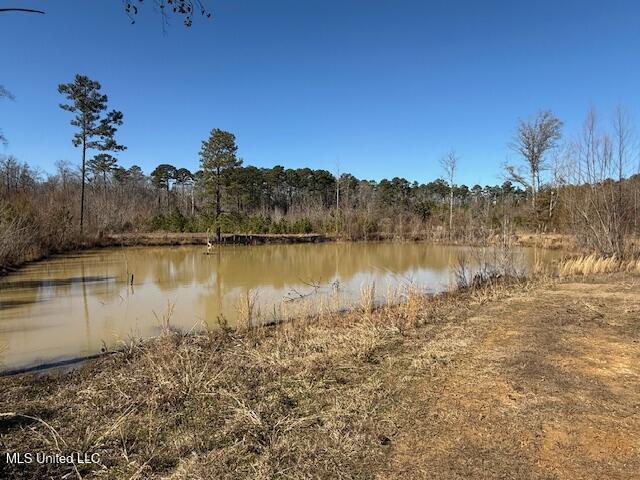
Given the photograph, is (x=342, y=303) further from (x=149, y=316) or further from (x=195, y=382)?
(x=195, y=382)

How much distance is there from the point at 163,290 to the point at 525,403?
33.5 ft

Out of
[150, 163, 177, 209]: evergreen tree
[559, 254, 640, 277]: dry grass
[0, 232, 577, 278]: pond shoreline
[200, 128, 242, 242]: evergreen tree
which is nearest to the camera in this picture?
[559, 254, 640, 277]: dry grass

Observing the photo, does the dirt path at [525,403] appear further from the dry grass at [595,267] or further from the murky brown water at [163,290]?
the dry grass at [595,267]

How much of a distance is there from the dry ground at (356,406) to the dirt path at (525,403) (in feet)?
0.04

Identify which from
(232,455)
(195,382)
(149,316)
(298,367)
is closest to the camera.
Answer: (232,455)

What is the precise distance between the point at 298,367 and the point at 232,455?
71.8 inches

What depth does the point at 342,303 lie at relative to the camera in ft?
31.1

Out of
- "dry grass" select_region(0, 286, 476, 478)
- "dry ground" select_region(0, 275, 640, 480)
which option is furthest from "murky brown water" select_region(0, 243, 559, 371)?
"dry ground" select_region(0, 275, 640, 480)

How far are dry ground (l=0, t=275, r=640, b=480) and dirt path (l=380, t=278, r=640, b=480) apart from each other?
1 centimetres

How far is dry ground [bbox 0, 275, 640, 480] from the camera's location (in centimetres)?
265

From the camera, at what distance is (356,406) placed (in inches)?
137

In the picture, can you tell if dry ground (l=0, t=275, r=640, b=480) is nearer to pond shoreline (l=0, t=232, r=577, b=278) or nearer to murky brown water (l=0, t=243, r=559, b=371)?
murky brown water (l=0, t=243, r=559, b=371)

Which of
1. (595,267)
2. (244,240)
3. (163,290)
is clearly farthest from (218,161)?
(595,267)

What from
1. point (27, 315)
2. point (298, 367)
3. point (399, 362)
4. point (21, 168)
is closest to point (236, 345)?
point (298, 367)
